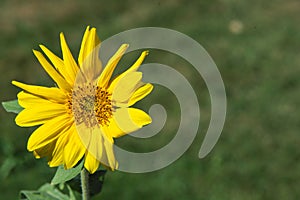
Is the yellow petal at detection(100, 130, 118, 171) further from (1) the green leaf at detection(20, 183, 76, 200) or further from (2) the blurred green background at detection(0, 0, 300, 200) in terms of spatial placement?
(2) the blurred green background at detection(0, 0, 300, 200)

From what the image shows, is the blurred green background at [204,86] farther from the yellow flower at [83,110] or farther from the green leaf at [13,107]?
the yellow flower at [83,110]

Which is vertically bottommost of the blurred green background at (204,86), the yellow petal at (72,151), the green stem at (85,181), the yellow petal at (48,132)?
the blurred green background at (204,86)

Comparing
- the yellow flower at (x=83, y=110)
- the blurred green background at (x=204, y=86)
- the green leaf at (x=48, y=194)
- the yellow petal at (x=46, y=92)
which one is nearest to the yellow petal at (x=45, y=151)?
the yellow flower at (x=83, y=110)

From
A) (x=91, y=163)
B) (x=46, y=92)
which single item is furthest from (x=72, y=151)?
(x=46, y=92)

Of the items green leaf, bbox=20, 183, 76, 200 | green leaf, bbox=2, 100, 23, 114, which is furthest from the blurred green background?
green leaf, bbox=2, 100, 23, 114

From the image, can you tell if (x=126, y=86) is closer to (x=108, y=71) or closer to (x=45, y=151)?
(x=108, y=71)

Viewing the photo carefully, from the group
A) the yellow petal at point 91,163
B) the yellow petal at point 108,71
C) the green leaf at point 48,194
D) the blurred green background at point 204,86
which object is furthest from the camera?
the blurred green background at point 204,86

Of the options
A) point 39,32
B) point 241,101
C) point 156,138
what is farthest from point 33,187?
point 39,32
